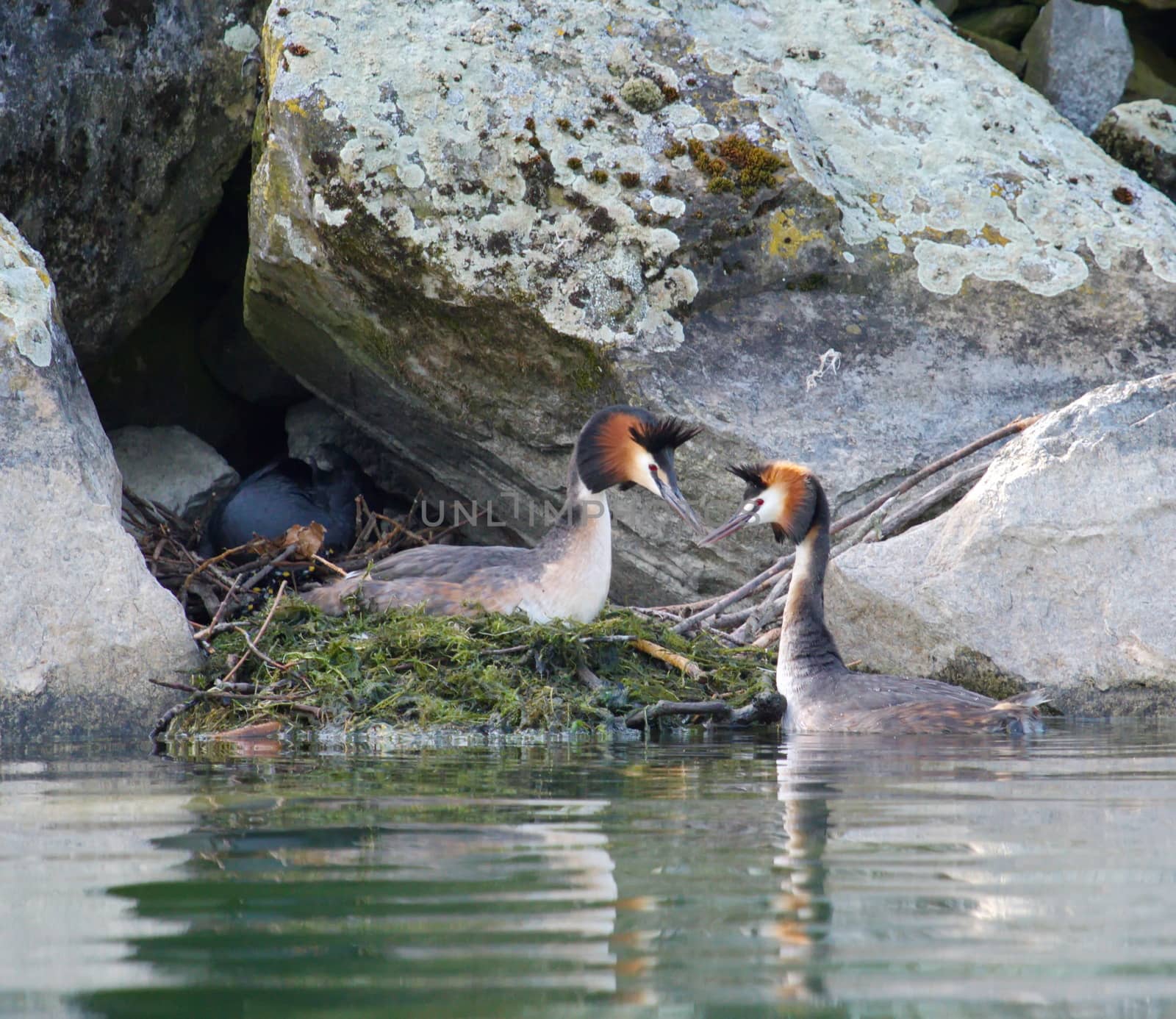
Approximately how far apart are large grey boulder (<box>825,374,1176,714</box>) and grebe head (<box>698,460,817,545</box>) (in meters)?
0.45

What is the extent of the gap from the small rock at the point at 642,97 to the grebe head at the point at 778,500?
2.38 m

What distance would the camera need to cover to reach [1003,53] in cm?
1109

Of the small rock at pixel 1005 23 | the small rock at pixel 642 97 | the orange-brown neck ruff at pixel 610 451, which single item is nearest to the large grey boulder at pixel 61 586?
the orange-brown neck ruff at pixel 610 451

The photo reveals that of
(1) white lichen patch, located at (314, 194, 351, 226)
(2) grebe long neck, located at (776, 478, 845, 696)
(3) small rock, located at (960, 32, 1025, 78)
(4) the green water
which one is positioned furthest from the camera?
(3) small rock, located at (960, 32, 1025, 78)

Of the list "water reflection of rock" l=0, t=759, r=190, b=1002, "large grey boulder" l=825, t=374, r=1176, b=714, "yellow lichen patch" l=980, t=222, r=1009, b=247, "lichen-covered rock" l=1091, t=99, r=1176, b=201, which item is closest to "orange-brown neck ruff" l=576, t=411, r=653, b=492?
"large grey boulder" l=825, t=374, r=1176, b=714

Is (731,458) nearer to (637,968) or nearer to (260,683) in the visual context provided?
(260,683)

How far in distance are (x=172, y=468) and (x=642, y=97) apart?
12.3ft

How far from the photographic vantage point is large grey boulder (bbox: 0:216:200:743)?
5770 millimetres


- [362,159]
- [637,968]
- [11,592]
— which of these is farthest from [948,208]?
[637,968]

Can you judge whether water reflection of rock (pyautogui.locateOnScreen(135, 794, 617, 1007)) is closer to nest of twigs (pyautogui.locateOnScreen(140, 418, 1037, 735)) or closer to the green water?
the green water

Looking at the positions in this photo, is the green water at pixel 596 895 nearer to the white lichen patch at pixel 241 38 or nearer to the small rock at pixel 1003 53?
the white lichen patch at pixel 241 38

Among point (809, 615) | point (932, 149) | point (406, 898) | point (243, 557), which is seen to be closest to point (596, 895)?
point (406, 898)

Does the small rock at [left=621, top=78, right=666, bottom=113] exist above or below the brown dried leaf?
above

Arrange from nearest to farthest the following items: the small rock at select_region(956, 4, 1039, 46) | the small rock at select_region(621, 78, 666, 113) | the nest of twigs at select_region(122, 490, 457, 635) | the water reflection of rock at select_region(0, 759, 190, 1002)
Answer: the water reflection of rock at select_region(0, 759, 190, 1002) < the nest of twigs at select_region(122, 490, 457, 635) < the small rock at select_region(621, 78, 666, 113) < the small rock at select_region(956, 4, 1039, 46)
